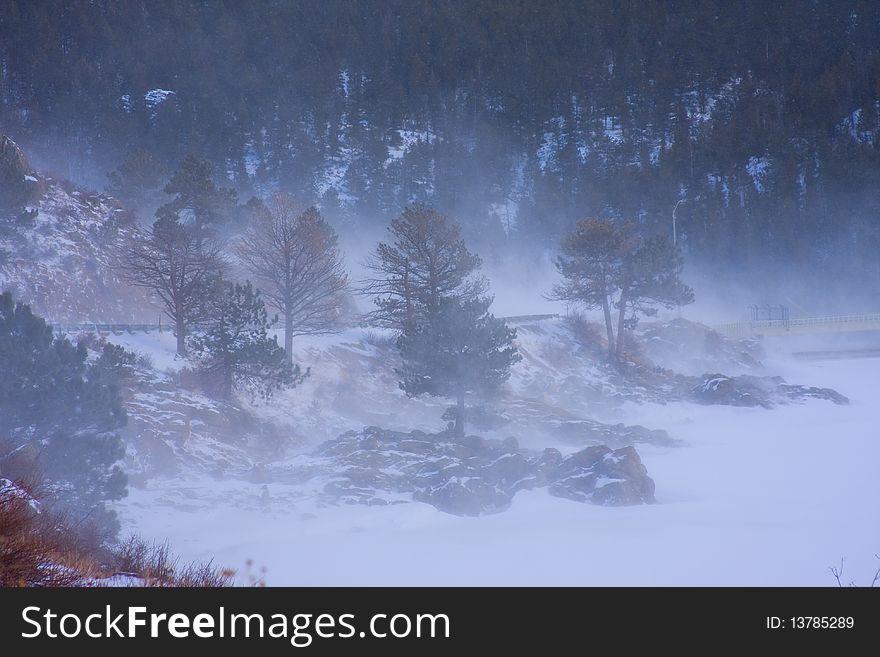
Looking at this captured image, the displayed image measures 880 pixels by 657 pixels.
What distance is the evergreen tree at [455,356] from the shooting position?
23.4 meters

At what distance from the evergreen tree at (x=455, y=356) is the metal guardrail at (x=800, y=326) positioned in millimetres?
31486

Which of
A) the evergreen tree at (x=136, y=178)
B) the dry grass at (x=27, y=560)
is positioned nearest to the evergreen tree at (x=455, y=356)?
the dry grass at (x=27, y=560)

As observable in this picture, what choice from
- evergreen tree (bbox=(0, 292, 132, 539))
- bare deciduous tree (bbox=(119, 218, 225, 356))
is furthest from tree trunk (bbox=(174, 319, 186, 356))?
evergreen tree (bbox=(0, 292, 132, 539))

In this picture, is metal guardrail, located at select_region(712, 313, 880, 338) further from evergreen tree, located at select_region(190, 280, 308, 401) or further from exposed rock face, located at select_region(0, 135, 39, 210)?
exposed rock face, located at select_region(0, 135, 39, 210)

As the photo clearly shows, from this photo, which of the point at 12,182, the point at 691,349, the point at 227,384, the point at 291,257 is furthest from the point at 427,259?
the point at 691,349

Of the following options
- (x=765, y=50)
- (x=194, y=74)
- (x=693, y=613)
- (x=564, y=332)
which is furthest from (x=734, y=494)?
(x=765, y=50)

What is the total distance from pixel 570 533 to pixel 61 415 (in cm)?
1269

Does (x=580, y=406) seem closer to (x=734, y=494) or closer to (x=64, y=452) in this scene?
(x=734, y=494)

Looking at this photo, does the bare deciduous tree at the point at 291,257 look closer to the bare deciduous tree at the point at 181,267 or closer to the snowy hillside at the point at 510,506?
the bare deciduous tree at the point at 181,267

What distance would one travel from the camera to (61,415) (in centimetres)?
1512

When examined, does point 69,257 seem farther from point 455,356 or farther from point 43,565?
point 43,565

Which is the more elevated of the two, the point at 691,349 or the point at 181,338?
the point at 691,349

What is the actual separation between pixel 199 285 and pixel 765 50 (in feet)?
443

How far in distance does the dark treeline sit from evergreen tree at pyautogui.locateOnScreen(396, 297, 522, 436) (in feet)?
133
